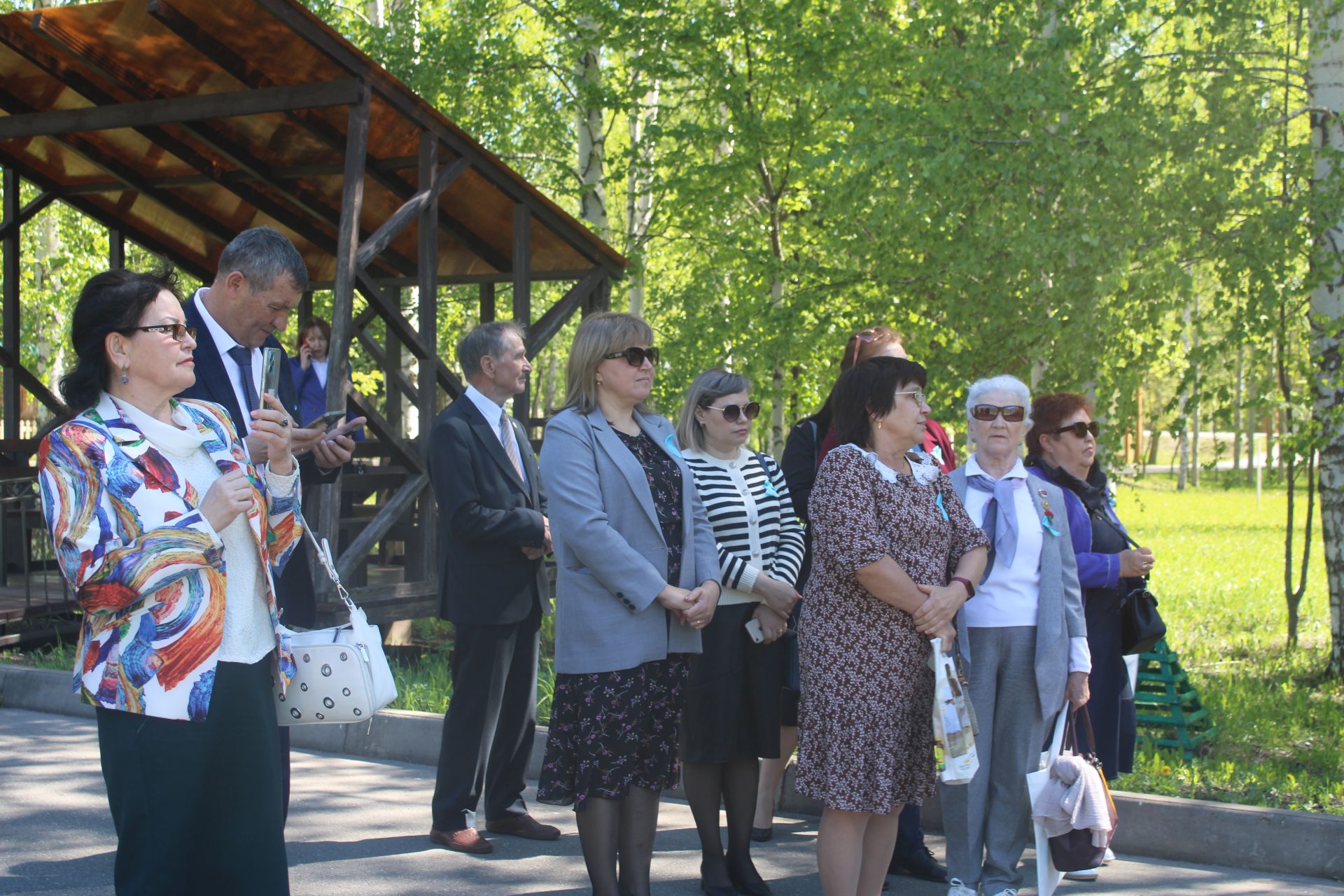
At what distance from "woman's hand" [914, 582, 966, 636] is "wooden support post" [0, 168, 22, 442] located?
1037 centimetres

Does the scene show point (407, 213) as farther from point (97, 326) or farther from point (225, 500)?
point (225, 500)

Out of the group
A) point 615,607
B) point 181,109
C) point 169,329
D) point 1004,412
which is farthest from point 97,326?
point 181,109

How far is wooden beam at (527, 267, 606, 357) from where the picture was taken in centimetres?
1018

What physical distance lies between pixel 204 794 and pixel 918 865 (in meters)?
3.02

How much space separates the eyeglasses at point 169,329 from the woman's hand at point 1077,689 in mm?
3258

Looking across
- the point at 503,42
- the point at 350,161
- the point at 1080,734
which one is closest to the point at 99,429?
the point at 1080,734

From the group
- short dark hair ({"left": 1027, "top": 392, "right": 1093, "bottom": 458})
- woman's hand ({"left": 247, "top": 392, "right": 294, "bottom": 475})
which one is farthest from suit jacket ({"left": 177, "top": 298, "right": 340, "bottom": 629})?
short dark hair ({"left": 1027, "top": 392, "right": 1093, "bottom": 458})

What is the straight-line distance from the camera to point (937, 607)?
4.12 metres

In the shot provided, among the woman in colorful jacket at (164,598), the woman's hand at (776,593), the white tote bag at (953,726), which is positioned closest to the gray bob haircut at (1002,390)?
the woman's hand at (776,593)

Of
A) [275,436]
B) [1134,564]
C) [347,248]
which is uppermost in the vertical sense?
[347,248]

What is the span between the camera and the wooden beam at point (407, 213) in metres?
8.76

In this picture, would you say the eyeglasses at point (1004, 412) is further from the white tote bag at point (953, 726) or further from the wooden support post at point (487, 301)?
the wooden support post at point (487, 301)

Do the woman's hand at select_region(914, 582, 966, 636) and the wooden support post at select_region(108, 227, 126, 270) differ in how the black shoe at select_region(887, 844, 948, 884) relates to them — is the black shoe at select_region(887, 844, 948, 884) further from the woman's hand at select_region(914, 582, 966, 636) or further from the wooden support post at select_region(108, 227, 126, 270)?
the wooden support post at select_region(108, 227, 126, 270)

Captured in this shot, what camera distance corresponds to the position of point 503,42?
1506 cm
